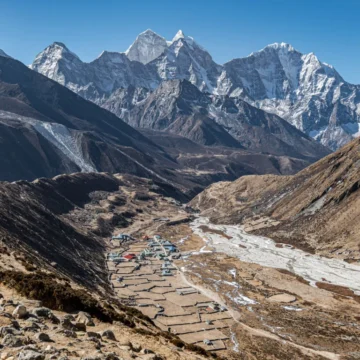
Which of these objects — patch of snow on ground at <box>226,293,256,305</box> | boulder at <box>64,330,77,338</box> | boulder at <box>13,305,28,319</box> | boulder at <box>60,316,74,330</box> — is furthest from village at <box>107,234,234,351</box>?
boulder at <box>64,330,77,338</box>

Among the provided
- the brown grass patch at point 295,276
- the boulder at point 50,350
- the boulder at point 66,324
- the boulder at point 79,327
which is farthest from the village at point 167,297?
the boulder at point 50,350

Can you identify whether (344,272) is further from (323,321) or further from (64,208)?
(64,208)

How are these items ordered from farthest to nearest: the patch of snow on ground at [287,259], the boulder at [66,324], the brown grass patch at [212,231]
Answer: the brown grass patch at [212,231]
the patch of snow on ground at [287,259]
the boulder at [66,324]

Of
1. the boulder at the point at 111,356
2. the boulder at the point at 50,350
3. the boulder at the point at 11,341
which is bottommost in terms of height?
the boulder at the point at 111,356

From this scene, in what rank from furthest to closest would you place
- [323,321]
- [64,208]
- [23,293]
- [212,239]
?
[64,208], [212,239], [323,321], [23,293]

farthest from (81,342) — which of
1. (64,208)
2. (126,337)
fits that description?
(64,208)

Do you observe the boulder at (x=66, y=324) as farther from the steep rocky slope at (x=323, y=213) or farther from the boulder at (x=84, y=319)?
the steep rocky slope at (x=323, y=213)
